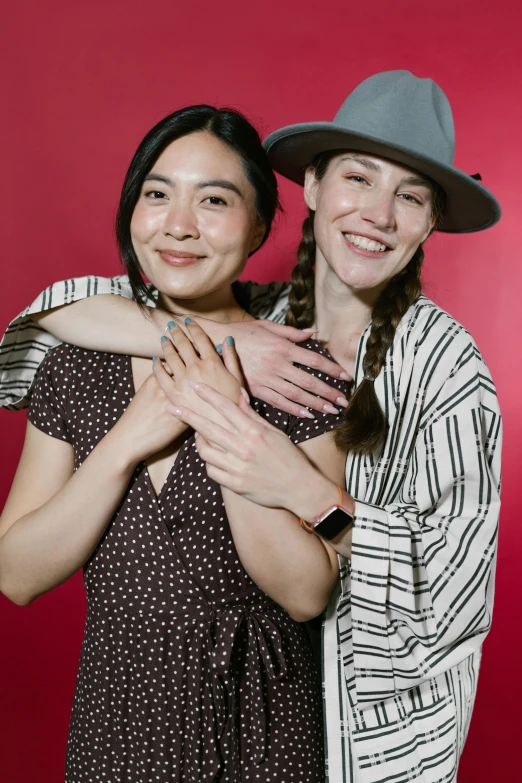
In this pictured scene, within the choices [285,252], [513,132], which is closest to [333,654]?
[285,252]

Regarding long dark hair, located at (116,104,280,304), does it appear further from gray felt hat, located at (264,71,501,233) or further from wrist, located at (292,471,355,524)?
wrist, located at (292,471,355,524)

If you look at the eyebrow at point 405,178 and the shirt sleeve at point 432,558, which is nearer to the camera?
the shirt sleeve at point 432,558

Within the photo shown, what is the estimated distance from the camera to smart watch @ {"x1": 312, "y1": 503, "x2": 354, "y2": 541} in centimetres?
130

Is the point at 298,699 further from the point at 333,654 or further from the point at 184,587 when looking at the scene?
the point at 184,587

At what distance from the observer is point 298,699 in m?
1.39

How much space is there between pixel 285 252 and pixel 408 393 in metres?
1.01

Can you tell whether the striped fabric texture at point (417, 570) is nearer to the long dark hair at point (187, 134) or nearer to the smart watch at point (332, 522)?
the smart watch at point (332, 522)

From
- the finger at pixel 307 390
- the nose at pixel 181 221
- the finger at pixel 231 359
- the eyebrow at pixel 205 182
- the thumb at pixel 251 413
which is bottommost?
the thumb at pixel 251 413

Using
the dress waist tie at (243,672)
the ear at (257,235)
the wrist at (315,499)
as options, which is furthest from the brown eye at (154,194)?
the dress waist tie at (243,672)

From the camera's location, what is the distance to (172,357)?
142cm

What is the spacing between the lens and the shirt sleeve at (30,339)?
5.27 feet

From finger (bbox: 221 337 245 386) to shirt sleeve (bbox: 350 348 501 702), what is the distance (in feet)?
0.96

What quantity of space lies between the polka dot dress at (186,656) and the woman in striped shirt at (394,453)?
101 millimetres

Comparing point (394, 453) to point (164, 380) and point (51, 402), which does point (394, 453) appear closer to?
point (164, 380)
